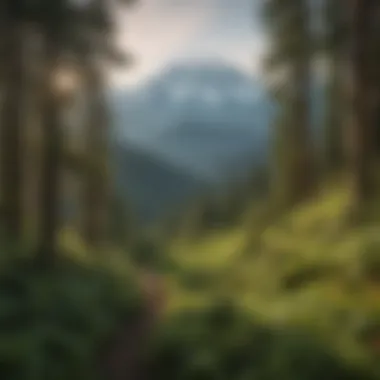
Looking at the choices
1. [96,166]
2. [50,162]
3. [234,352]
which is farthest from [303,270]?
[50,162]

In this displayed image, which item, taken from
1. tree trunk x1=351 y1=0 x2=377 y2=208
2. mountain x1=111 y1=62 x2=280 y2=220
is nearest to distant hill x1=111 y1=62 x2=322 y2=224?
mountain x1=111 y1=62 x2=280 y2=220

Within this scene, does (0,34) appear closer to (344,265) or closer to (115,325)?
(115,325)

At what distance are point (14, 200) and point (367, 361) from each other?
1.79 m

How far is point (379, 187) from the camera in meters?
3.07

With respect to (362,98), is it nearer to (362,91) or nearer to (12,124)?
(362,91)

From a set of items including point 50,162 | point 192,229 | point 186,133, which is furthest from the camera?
point 50,162

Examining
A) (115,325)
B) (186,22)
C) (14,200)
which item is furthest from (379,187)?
(14,200)

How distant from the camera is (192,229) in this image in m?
3.09

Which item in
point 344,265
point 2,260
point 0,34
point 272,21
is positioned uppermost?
point 0,34

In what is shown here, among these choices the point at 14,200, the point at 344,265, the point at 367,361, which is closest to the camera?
the point at 367,361

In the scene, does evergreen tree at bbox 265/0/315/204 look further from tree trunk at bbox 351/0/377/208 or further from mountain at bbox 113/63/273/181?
tree trunk at bbox 351/0/377/208

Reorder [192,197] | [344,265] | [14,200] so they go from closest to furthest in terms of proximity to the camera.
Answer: [344,265] → [192,197] → [14,200]

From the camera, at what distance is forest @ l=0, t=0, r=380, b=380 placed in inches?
116

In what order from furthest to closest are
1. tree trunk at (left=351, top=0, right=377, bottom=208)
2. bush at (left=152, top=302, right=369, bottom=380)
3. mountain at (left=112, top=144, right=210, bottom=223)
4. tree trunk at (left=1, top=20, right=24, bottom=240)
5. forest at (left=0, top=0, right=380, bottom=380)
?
1. tree trunk at (left=1, top=20, right=24, bottom=240)
2. mountain at (left=112, top=144, right=210, bottom=223)
3. tree trunk at (left=351, top=0, right=377, bottom=208)
4. forest at (left=0, top=0, right=380, bottom=380)
5. bush at (left=152, top=302, right=369, bottom=380)
